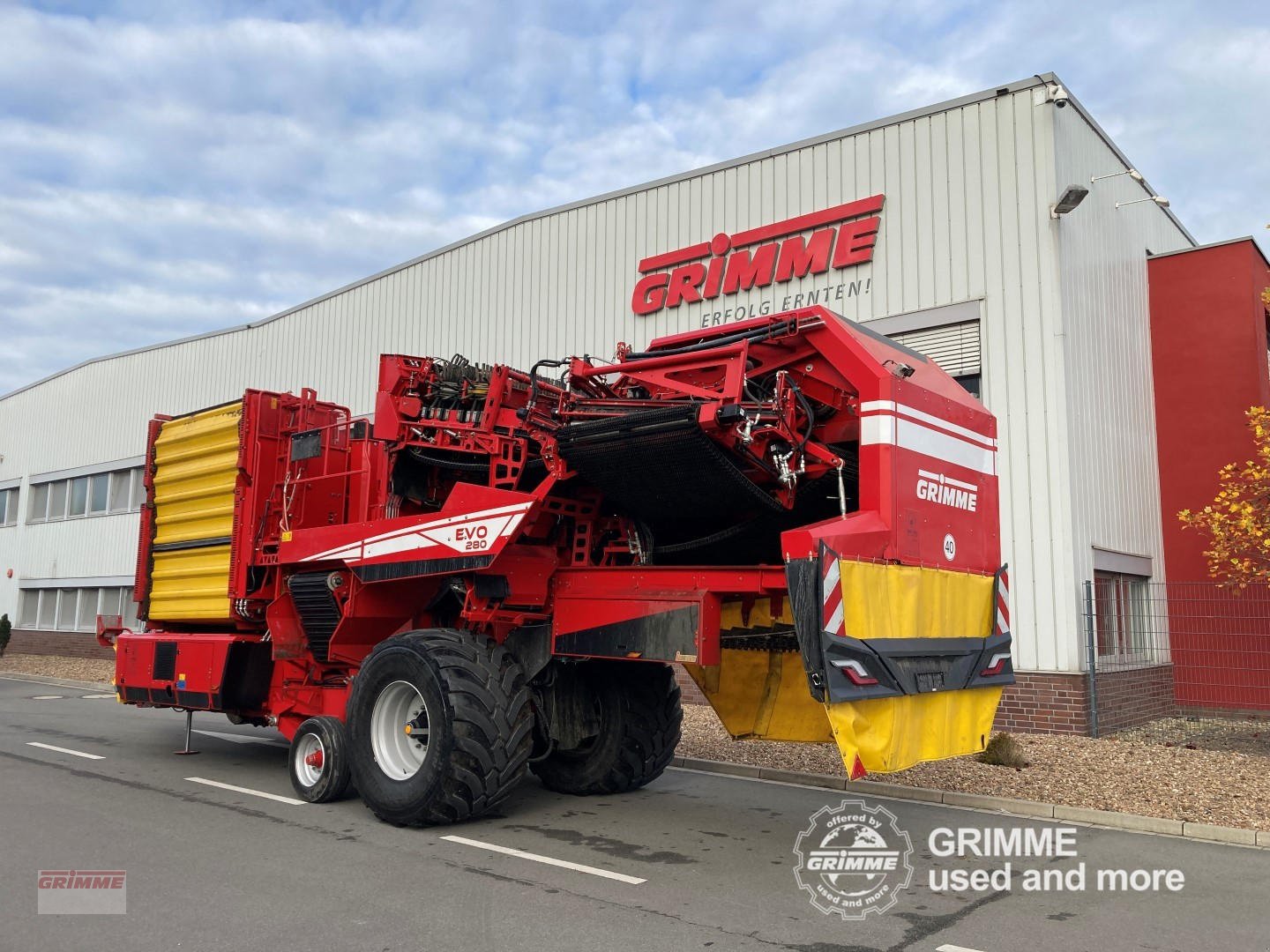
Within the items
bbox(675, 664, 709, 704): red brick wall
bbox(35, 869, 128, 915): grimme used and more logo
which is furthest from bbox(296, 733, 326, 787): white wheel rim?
bbox(675, 664, 709, 704): red brick wall

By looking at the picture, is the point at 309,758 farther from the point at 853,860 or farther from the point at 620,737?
the point at 853,860

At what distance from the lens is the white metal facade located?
12.0 metres

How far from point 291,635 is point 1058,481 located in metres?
8.65

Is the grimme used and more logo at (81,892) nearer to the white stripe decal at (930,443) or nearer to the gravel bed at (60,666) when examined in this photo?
the white stripe decal at (930,443)

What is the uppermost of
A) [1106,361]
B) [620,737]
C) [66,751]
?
[1106,361]

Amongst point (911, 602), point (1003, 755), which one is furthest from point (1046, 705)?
point (911, 602)

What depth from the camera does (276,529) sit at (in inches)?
346

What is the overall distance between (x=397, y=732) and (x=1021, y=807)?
4873 mm

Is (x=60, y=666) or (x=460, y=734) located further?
(x=60, y=666)

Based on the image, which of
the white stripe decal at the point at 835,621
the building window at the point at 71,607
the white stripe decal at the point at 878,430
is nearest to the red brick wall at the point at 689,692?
the white stripe decal at the point at 878,430

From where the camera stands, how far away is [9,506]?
31344mm

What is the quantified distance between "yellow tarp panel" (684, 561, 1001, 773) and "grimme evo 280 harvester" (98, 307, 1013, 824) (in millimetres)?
17

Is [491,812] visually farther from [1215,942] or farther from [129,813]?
[1215,942]

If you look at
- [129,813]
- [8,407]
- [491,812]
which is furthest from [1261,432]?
[8,407]
